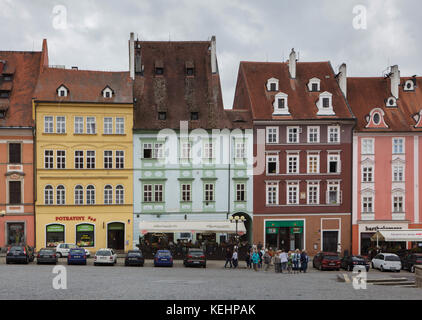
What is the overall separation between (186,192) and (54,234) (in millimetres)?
12589

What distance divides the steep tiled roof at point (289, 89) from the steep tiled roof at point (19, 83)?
66.5 ft

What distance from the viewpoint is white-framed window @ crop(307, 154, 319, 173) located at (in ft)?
170

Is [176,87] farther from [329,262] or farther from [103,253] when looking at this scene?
[329,262]

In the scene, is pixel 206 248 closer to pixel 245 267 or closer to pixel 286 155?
pixel 245 267

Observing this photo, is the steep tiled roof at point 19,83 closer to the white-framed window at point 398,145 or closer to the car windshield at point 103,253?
the car windshield at point 103,253

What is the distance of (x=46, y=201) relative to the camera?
4906cm

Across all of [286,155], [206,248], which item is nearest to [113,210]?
[206,248]

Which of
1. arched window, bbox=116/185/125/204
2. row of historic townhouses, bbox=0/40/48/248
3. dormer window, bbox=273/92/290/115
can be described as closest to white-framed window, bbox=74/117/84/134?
row of historic townhouses, bbox=0/40/48/248

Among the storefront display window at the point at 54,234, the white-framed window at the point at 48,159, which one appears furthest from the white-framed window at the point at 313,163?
the white-framed window at the point at 48,159

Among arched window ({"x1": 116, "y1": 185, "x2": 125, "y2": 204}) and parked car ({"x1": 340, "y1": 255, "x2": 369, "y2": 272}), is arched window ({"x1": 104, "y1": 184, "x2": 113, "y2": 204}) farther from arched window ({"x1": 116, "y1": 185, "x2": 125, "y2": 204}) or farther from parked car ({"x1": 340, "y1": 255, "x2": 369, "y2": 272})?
parked car ({"x1": 340, "y1": 255, "x2": 369, "y2": 272})

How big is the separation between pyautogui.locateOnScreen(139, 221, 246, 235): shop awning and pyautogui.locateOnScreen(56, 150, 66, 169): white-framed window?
29.3ft

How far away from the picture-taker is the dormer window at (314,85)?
54.4 m

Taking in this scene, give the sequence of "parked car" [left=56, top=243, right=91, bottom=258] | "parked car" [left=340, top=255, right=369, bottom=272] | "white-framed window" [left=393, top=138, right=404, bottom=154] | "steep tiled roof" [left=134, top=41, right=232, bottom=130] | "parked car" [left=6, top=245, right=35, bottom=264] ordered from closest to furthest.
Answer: "parked car" [left=6, top=245, right=35, bottom=264]
"parked car" [left=340, top=255, right=369, bottom=272]
"parked car" [left=56, top=243, right=91, bottom=258]
"steep tiled roof" [left=134, top=41, right=232, bottom=130]
"white-framed window" [left=393, top=138, right=404, bottom=154]

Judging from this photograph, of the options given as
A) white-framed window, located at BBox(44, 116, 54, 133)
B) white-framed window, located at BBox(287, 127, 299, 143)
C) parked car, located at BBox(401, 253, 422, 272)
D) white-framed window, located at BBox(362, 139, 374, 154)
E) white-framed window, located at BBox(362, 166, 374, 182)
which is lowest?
parked car, located at BBox(401, 253, 422, 272)
